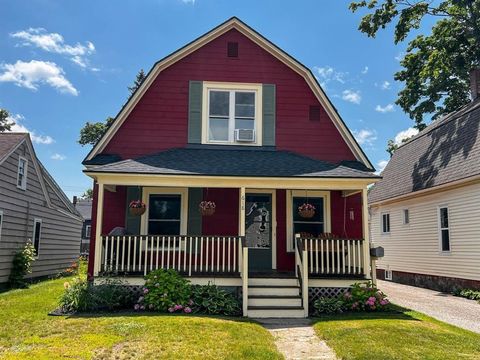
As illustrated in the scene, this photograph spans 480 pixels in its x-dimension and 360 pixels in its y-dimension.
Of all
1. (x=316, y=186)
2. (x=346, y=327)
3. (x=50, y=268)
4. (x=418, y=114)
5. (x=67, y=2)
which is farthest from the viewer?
(x=418, y=114)

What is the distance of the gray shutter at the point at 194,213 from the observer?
1144cm

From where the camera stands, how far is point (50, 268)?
727 inches

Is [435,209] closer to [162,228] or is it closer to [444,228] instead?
[444,228]

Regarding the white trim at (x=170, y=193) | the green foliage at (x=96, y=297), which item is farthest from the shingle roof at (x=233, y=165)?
the green foliage at (x=96, y=297)

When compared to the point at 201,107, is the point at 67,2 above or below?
above

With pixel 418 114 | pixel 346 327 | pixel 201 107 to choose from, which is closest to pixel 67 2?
pixel 201 107

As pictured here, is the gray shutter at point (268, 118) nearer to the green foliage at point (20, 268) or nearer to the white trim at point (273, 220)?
the white trim at point (273, 220)

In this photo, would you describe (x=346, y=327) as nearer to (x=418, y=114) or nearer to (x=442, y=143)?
(x=442, y=143)

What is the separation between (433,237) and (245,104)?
28.5 feet

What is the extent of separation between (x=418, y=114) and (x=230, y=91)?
56.3 feet

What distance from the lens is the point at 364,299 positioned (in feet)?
31.3

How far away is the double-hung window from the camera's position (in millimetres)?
12211

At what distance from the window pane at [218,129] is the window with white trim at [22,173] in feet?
25.7

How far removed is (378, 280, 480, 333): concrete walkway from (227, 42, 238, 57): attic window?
8.53m
